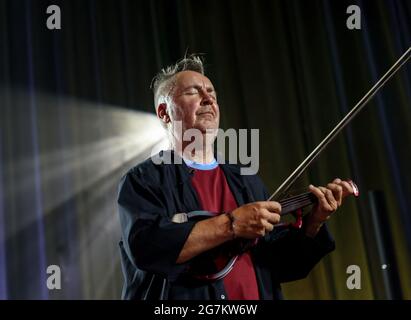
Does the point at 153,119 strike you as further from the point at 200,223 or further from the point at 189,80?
the point at 200,223

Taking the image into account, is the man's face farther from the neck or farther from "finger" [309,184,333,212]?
"finger" [309,184,333,212]

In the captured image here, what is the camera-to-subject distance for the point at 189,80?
1399 millimetres

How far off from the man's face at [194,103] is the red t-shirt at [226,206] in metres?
0.13

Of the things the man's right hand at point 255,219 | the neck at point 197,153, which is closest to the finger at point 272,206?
the man's right hand at point 255,219

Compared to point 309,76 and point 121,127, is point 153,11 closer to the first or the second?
point 121,127

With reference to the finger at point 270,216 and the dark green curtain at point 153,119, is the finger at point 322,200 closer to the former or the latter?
the finger at point 270,216

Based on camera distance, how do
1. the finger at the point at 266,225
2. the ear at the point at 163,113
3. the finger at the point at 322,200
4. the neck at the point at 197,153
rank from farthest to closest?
the ear at the point at 163,113, the neck at the point at 197,153, the finger at the point at 322,200, the finger at the point at 266,225

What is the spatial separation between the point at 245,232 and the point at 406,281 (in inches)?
56.0

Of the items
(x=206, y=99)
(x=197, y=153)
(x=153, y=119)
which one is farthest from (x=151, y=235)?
(x=153, y=119)

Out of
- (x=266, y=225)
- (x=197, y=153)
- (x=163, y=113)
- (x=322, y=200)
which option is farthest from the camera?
(x=163, y=113)

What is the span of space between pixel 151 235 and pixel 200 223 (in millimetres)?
98

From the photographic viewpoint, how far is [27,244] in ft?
6.88

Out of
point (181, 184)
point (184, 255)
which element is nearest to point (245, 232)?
point (184, 255)

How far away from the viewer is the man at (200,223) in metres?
1.03
